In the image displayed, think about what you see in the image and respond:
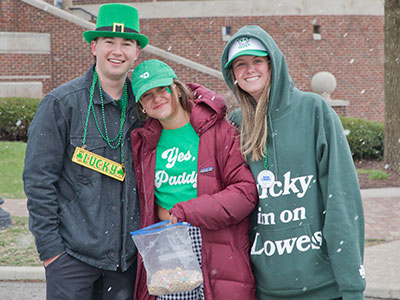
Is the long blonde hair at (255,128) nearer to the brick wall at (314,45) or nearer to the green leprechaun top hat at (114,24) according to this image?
the green leprechaun top hat at (114,24)

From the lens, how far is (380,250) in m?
6.20

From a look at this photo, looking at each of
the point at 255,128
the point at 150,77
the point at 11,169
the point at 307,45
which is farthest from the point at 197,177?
the point at 307,45

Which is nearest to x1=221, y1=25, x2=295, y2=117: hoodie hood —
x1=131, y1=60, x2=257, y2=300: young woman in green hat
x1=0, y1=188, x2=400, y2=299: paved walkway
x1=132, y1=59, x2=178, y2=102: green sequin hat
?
x1=131, y1=60, x2=257, y2=300: young woman in green hat

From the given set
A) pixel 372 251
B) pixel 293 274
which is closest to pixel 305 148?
pixel 293 274

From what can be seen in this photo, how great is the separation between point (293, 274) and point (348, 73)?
18.2 metres

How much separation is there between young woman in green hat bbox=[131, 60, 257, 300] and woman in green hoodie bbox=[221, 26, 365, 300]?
10 cm

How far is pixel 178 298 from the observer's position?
2.88 meters

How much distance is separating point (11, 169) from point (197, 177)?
915cm

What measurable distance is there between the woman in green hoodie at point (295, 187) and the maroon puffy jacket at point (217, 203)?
77mm

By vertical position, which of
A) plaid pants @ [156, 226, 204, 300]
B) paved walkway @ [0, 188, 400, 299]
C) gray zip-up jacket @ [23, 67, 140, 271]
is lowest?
paved walkway @ [0, 188, 400, 299]

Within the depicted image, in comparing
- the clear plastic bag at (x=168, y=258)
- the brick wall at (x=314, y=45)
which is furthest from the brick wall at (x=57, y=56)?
the clear plastic bag at (x=168, y=258)

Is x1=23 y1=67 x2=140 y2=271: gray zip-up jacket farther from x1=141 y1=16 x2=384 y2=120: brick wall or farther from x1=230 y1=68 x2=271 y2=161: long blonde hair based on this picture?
x1=141 y1=16 x2=384 y2=120: brick wall

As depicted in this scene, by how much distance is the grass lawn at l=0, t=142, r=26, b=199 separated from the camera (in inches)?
384

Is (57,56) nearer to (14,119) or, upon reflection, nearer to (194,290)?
(14,119)
